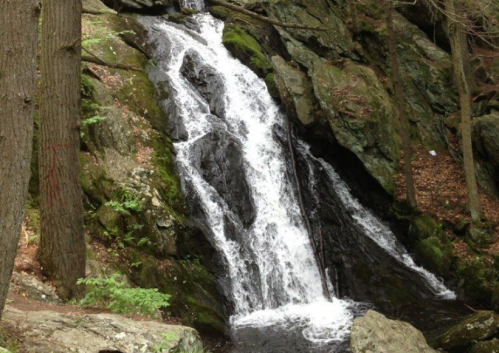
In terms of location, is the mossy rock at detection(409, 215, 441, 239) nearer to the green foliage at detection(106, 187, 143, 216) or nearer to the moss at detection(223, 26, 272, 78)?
the moss at detection(223, 26, 272, 78)

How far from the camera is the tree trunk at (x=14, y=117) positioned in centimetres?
309

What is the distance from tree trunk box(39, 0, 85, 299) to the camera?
4996mm

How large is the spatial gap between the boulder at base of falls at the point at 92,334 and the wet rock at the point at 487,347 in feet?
17.9

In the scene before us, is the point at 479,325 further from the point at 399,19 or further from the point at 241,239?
the point at 399,19

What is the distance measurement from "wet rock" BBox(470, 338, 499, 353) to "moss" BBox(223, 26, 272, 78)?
11069 mm

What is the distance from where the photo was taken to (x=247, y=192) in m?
11.9

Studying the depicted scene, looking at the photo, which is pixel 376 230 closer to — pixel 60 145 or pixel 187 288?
pixel 187 288

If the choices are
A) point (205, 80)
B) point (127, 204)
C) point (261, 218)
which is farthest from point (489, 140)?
point (127, 204)

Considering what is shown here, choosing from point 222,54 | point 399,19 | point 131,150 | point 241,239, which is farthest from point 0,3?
point 399,19

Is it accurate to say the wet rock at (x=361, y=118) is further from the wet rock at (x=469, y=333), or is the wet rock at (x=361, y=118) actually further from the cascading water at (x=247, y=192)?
the wet rock at (x=469, y=333)

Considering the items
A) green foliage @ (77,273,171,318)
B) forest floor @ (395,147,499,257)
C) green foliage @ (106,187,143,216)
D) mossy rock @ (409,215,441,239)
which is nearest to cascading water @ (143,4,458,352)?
mossy rock @ (409,215,441,239)

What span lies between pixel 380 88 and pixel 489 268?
23.5 feet

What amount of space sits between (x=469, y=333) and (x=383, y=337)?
175cm

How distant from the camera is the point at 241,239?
10.9m
